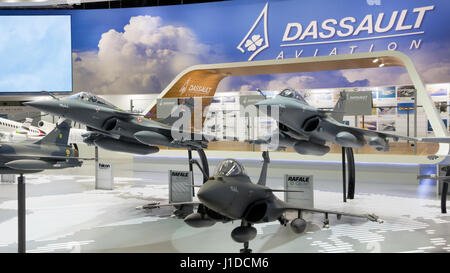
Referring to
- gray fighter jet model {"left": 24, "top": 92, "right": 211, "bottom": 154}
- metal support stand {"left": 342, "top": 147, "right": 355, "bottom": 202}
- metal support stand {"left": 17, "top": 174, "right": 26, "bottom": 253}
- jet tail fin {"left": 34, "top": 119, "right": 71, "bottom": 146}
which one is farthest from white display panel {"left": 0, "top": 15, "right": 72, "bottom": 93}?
metal support stand {"left": 17, "top": 174, "right": 26, "bottom": 253}

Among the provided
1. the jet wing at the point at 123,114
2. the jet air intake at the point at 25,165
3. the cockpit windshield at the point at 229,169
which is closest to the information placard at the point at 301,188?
the cockpit windshield at the point at 229,169

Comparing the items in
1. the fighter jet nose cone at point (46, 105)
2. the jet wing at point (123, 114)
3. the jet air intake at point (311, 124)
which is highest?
the fighter jet nose cone at point (46, 105)

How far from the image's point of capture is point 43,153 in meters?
9.90

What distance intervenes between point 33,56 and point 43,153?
1695 cm

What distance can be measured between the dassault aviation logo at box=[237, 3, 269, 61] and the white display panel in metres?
11.8

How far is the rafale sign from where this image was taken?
18.8 meters

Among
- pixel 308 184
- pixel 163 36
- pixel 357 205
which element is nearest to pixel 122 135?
pixel 308 184

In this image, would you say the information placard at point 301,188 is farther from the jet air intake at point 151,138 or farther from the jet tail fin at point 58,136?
the jet tail fin at point 58,136

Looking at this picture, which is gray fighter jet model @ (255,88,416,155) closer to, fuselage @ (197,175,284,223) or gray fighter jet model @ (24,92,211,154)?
fuselage @ (197,175,284,223)

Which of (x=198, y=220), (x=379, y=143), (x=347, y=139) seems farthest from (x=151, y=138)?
(x=379, y=143)

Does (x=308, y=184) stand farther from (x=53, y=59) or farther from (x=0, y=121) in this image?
(x=53, y=59)

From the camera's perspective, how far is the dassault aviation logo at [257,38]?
21.9m

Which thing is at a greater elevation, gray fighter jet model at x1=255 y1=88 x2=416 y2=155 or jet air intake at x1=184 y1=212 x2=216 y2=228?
gray fighter jet model at x1=255 y1=88 x2=416 y2=155

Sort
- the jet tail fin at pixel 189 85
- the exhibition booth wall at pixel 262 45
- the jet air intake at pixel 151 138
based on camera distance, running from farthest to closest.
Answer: the exhibition booth wall at pixel 262 45
the jet tail fin at pixel 189 85
the jet air intake at pixel 151 138
